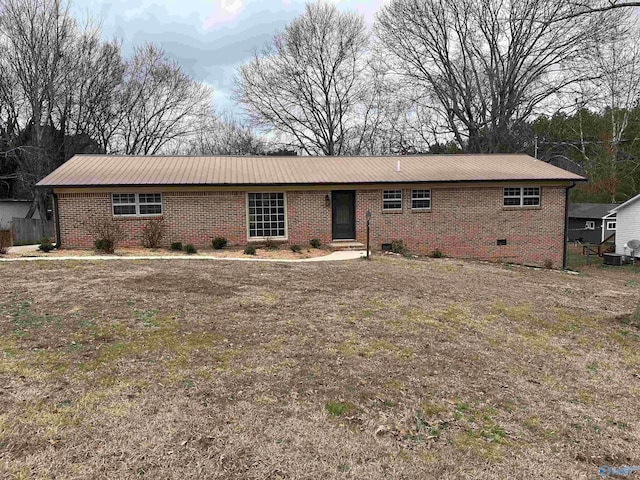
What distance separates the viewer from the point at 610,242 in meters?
29.6

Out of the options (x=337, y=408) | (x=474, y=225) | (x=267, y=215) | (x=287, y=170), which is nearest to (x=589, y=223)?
(x=474, y=225)

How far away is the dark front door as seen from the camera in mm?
16469

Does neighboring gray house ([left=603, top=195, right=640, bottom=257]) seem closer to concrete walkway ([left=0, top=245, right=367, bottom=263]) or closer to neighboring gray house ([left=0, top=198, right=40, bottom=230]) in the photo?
concrete walkway ([left=0, top=245, right=367, bottom=263])

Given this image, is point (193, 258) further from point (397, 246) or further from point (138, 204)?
point (397, 246)

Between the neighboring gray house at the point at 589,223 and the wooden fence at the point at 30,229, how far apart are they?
116 ft

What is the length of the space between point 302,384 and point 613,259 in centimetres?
2598

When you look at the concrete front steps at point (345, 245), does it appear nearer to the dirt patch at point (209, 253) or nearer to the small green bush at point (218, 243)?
the dirt patch at point (209, 253)

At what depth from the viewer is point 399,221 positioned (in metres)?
16.5

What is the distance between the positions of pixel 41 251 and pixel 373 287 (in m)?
11.0

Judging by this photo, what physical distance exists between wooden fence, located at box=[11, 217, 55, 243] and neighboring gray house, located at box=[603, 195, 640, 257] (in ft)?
105

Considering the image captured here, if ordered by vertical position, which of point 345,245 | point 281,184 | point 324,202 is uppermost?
point 281,184

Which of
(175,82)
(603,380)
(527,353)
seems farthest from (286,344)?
(175,82)

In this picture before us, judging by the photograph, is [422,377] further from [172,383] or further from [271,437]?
[172,383]

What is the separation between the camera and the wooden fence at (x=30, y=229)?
22547 mm
